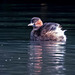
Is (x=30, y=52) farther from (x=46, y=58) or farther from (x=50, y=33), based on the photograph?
(x=50, y=33)

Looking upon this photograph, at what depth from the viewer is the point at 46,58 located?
12.3 metres

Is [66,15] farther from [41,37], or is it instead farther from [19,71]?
[19,71]

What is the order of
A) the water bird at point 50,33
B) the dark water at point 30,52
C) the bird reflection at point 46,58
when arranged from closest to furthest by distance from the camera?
the bird reflection at point 46,58, the dark water at point 30,52, the water bird at point 50,33

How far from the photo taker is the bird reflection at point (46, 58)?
10859 millimetres

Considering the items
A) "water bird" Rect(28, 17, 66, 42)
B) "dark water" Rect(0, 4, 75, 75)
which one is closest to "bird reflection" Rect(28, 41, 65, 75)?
"dark water" Rect(0, 4, 75, 75)

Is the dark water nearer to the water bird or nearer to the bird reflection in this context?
the bird reflection

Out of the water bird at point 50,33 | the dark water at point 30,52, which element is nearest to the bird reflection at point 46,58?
the dark water at point 30,52

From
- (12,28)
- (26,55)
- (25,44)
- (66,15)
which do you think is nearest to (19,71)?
(26,55)

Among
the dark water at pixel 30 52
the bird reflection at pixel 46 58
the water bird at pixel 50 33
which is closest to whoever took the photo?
the bird reflection at pixel 46 58

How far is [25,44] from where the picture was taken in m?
14.4

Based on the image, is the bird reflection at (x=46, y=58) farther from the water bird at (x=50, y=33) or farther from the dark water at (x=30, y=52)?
the water bird at (x=50, y=33)

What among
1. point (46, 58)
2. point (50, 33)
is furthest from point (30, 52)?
point (50, 33)

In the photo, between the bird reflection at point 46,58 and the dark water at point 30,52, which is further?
the dark water at point 30,52

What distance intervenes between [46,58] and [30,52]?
905mm
